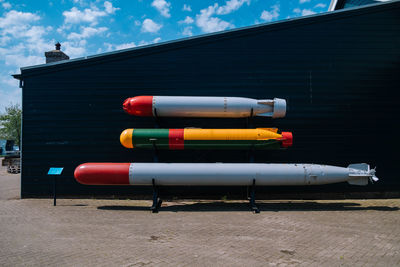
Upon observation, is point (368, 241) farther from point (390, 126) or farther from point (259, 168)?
point (390, 126)

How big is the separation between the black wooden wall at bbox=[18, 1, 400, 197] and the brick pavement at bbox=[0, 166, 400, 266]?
5.28 ft

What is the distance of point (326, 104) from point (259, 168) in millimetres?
4313

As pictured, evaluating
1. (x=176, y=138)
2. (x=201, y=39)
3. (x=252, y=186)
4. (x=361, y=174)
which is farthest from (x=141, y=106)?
(x=361, y=174)

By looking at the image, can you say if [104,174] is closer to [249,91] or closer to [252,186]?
[252,186]

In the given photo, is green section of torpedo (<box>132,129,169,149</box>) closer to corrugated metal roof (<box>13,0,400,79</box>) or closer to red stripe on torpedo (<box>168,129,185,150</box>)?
red stripe on torpedo (<box>168,129,185,150</box>)

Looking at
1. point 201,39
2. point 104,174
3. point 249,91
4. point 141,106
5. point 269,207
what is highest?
point 201,39

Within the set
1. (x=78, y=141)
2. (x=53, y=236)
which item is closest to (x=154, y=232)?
(x=53, y=236)

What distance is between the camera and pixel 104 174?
8539 mm

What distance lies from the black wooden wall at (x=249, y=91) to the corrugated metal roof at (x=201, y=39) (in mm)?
41

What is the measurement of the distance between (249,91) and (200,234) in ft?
20.2

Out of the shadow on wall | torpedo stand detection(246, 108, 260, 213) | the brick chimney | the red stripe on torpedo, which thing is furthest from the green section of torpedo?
the brick chimney

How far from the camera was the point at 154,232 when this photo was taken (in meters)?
6.45

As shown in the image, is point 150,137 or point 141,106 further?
point 141,106

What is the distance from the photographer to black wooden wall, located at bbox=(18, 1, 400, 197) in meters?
10.2
